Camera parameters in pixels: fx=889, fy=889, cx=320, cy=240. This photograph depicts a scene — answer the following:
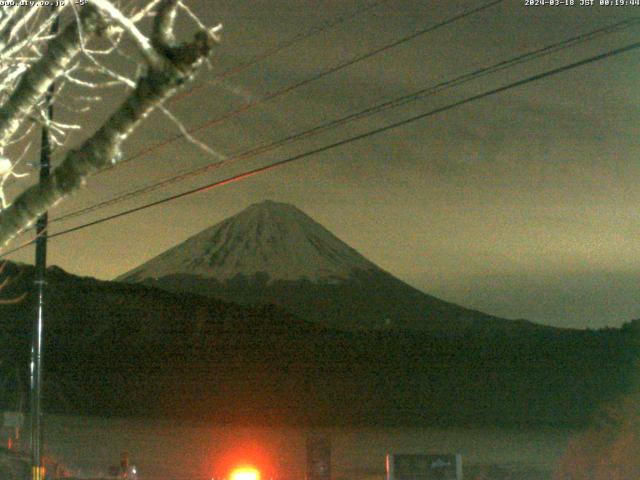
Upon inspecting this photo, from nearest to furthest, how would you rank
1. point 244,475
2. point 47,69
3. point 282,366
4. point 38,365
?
point 47,69, point 244,475, point 38,365, point 282,366

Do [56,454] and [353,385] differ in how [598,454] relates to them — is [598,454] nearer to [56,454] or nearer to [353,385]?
[56,454]

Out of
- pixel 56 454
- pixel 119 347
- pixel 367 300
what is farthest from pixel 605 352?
pixel 367 300

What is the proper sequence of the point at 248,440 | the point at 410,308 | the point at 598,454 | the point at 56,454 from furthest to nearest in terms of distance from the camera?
the point at 410,308 → the point at 248,440 → the point at 56,454 → the point at 598,454

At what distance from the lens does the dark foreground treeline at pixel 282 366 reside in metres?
70.3

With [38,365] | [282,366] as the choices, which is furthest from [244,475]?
[282,366]

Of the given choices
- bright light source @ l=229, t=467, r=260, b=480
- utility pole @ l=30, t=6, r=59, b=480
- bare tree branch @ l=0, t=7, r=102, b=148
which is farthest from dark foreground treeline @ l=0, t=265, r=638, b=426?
bare tree branch @ l=0, t=7, r=102, b=148

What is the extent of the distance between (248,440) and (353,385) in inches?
1716

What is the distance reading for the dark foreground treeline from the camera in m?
70.3

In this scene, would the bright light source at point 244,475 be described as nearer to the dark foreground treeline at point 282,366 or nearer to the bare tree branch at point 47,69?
the bare tree branch at point 47,69

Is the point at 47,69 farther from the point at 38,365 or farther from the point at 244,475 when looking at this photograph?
the point at 38,365

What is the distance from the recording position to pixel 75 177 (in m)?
4.20

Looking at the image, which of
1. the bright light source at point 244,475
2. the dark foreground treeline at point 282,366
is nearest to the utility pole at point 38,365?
the bright light source at point 244,475

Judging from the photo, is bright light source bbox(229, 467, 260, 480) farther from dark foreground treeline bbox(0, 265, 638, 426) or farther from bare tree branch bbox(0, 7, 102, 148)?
dark foreground treeline bbox(0, 265, 638, 426)

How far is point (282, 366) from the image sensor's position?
298ft
